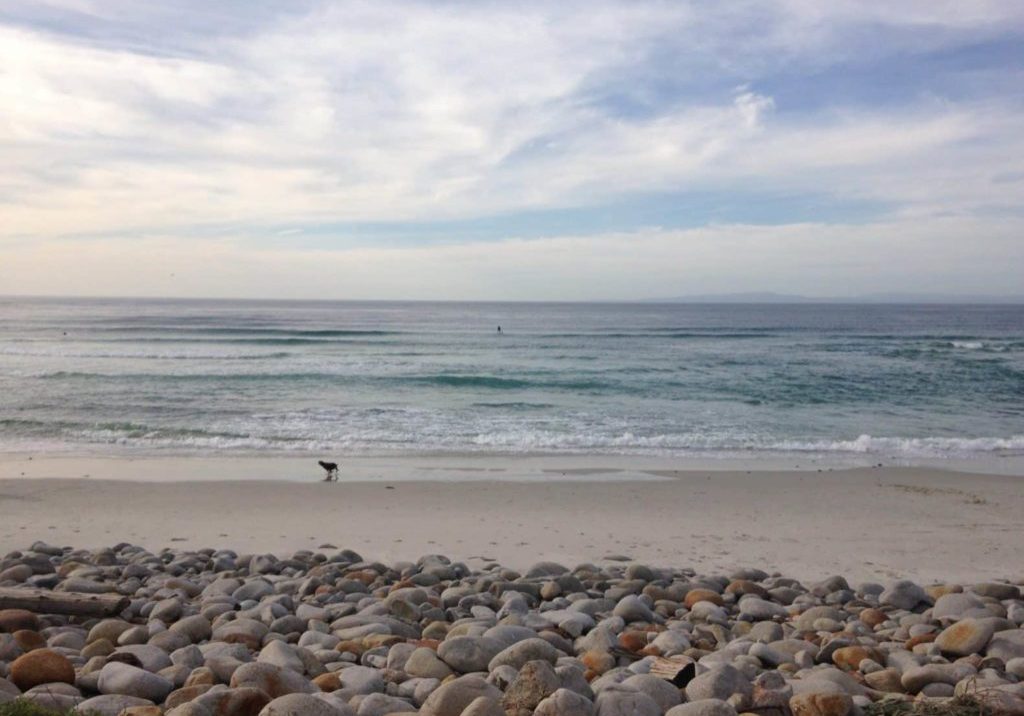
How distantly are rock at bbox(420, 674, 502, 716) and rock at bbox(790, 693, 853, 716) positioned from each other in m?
1.26

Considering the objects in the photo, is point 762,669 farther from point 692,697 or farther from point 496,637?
point 496,637

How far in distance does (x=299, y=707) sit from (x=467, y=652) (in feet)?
3.58

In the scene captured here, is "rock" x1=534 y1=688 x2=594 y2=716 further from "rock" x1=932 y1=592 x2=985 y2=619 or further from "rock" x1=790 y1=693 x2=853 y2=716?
"rock" x1=932 y1=592 x2=985 y2=619

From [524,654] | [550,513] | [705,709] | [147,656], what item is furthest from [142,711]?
[550,513]

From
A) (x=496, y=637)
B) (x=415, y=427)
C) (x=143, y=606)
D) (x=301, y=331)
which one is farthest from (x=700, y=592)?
(x=301, y=331)

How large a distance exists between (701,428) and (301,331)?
126 feet

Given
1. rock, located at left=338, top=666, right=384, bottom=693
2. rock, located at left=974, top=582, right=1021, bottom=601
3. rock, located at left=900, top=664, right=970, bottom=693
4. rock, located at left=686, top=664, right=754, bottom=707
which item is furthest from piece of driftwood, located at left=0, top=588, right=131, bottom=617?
rock, located at left=974, top=582, right=1021, bottom=601

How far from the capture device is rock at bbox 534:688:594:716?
319 centimetres

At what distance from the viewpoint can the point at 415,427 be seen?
16922mm

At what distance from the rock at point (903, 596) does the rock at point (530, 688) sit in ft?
11.2

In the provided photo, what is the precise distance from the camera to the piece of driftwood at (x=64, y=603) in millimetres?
4922

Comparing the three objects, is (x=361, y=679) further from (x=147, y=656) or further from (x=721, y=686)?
(x=721, y=686)

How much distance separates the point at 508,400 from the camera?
21.4 metres

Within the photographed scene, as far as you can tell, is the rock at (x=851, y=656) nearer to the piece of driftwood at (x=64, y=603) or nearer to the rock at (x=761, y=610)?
the rock at (x=761, y=610)
